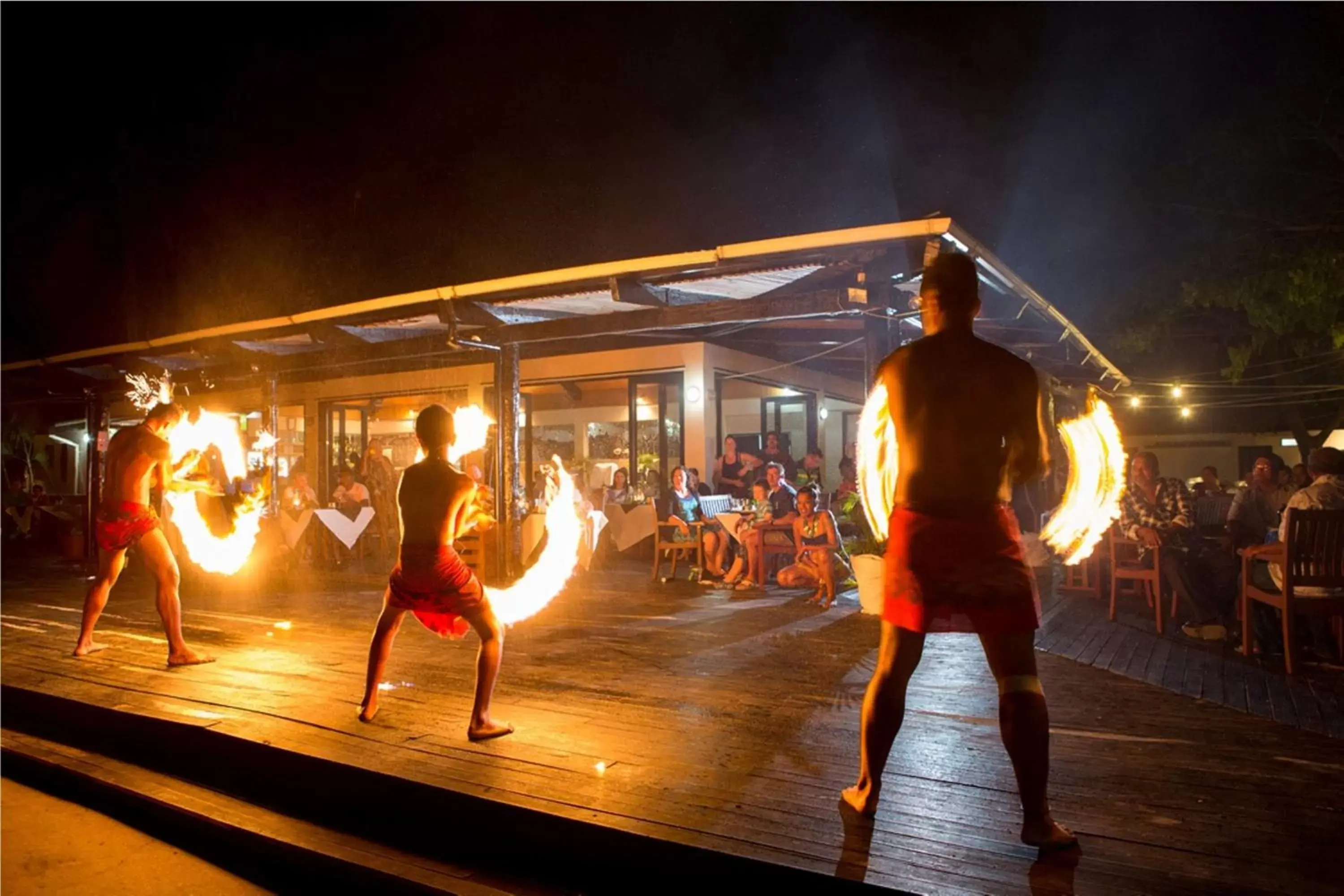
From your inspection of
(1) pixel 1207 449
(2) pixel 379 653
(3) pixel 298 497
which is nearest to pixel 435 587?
(2) pixel 379 653

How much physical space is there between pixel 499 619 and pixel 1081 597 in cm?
670

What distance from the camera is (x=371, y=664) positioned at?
4.21 meters

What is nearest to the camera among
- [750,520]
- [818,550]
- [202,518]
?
[818,550]

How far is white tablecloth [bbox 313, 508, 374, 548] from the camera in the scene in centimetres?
1141

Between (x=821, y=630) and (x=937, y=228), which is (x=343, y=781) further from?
(x=937, y=228)

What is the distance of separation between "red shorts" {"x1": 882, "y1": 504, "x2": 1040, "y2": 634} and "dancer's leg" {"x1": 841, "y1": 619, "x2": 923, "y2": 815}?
0.07m

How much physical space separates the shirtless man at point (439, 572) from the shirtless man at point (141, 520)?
2.60m

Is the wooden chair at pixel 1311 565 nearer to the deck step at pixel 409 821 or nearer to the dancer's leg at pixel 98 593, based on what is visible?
the deck step at pixel 409 821

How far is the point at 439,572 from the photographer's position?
3949 mm

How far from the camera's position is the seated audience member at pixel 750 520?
29.5 ft

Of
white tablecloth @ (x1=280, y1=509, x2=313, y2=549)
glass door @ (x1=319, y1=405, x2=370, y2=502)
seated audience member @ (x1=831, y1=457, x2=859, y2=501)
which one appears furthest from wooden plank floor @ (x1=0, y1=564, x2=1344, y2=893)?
glass door @ (x1=319, y1=405, x2=370, y2=502)

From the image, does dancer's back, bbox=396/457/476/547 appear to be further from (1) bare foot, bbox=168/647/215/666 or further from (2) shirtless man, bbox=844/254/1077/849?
(1) bare foot, bbox=168/647/215/666

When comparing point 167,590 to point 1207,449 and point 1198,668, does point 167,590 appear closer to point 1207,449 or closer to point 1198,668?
point 1198,668

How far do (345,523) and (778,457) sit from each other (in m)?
6.39
